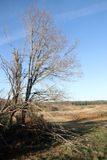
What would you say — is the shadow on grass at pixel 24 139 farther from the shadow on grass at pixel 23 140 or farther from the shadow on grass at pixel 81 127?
the shadow on grass at pixel 81 127

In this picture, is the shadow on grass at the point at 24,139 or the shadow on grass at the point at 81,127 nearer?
the shadow on grass at the point at 24,139

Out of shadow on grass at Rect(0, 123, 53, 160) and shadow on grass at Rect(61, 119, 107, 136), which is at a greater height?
shadow on grass at Rect(61, 119, 107, 136)

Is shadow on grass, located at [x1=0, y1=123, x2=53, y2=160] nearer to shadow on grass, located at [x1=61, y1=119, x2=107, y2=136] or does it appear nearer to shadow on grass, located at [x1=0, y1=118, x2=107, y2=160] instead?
shadow on grass, located at [x1=0, y1=118, x2=107, y2=160]

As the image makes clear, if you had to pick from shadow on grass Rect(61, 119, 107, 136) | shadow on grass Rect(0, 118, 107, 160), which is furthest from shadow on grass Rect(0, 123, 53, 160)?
shadow on grass Rect(61, 119, 107, 136)

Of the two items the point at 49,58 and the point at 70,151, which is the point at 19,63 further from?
the point at 49,58

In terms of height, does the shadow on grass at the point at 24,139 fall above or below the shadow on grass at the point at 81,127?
below

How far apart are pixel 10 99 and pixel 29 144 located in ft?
8.21

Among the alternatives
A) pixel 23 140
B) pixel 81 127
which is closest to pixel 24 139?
pixel 23 140

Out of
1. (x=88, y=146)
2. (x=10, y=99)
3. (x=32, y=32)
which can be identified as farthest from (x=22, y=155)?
(x=32, y=32)

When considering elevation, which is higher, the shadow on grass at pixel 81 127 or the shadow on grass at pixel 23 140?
the shadow on grass at pixel 81 127

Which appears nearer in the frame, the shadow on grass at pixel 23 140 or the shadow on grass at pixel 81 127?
the shadow on grass at pixel 23 140

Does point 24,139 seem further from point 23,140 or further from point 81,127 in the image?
point 81,127

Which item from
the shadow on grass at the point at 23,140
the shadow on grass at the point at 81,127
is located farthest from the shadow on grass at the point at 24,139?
the shadow on grass at the point at 81,127

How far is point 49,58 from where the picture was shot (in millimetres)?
26156
